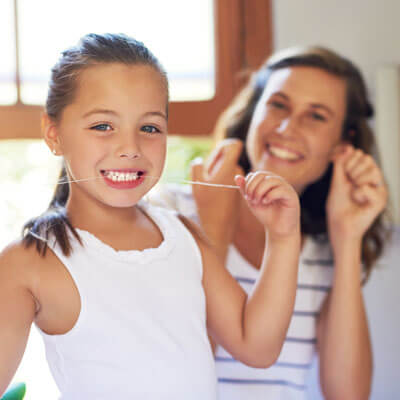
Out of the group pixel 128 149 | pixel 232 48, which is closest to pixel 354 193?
pixel 232 48

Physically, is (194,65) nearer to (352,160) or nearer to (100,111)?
(100,111)

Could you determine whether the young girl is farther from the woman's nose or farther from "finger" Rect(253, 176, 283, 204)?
the woman's nose

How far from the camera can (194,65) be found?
0.71 metres

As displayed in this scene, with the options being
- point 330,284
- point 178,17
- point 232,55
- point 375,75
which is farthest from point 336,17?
point 178,17

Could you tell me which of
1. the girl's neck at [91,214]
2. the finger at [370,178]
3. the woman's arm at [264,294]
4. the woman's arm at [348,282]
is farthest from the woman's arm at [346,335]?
the girl's neck at [91,214]

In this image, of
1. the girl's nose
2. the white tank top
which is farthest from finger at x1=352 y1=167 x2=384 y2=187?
the girl's nose

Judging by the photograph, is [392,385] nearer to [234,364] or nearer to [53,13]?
[234,364]

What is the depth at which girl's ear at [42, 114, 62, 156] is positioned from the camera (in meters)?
0.46

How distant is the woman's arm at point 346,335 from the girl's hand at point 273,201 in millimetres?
397

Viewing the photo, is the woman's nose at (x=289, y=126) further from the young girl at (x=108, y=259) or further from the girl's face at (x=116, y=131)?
the girl's face at (x=116, y=131)

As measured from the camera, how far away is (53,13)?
1.77ft

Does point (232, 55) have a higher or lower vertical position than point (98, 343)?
higher

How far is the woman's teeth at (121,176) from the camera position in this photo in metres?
0.44

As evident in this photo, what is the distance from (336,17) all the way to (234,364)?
961mm
